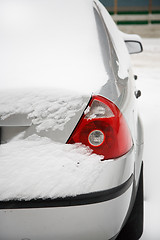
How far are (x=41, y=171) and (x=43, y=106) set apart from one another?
291 millimetres

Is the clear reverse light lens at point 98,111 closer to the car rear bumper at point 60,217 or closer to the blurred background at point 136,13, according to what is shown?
A: the car rear bumper at point 60,217

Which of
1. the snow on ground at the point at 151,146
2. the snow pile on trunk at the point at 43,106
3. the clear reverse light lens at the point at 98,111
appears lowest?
the snow on ground at the point at 151,146

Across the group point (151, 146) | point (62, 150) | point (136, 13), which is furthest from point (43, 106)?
point (136, 13)

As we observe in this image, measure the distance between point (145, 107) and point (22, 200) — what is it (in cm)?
436

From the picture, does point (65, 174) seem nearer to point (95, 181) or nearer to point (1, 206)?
point (95, 181)

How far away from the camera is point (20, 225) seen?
4.96 ft

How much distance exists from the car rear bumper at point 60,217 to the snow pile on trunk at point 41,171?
0.04m

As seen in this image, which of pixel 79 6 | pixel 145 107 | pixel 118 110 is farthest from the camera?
pixel 145 107

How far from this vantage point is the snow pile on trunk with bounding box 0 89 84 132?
152cm

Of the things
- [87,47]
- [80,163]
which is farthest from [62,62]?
[80,163]

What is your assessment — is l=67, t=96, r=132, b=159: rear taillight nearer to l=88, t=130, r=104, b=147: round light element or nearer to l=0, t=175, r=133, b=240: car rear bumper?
l=88, t=130, r=104, b=147: round light element

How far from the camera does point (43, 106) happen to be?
1536mm

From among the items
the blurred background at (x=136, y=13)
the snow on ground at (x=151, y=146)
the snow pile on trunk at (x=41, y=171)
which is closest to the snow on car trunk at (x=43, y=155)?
the snow pile on trunk at (x=41, y=171)

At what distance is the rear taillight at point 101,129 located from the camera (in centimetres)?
158
